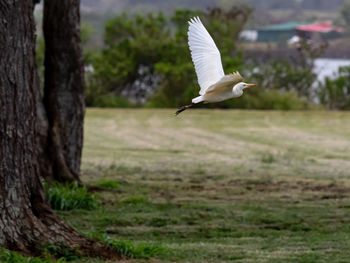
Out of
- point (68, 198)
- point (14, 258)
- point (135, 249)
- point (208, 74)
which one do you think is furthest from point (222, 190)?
point (14, 258)

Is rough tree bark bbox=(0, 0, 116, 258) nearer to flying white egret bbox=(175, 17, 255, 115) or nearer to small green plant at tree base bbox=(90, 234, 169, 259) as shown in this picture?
small green plant at tree base bbox=(90, 234, 169, 259)

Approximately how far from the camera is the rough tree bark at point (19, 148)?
7961 millimetres

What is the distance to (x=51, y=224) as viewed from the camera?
8.35 m

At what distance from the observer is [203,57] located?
813cm

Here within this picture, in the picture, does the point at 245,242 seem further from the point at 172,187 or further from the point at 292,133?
the point at 292,133

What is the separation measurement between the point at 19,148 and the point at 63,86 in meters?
4.97

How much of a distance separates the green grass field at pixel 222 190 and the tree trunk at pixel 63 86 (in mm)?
706

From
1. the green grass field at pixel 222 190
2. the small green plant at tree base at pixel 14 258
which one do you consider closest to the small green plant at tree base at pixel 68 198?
the green grass field at pixel 222 190

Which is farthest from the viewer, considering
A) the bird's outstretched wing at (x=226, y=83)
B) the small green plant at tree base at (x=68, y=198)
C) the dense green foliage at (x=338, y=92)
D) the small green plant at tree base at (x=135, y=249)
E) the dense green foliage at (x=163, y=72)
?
the dense green foliage at (x=338, y=92)

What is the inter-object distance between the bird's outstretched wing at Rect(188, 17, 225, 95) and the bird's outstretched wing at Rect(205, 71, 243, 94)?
1.23 ft

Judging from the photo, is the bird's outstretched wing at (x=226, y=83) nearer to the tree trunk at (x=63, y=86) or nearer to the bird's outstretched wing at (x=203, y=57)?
the bird's outstretched wing at (x=203, y=57)

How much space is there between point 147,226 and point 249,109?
22878mm

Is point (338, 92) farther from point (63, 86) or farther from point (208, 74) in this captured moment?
point (208, 74)

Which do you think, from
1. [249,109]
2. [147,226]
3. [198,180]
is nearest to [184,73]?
[249,109]
